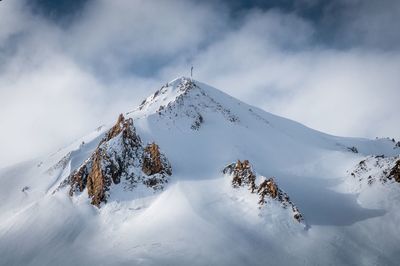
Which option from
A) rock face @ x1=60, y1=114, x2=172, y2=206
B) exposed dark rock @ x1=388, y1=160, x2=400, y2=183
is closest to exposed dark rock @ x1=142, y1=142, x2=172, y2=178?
rock face @ x1=60, y1=114, x2=172, y2=206

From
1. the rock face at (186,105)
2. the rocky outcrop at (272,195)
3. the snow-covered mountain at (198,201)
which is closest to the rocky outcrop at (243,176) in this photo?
the snow-covered mountain at (198,201)

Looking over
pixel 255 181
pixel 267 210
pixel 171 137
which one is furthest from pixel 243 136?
pixel 267 210

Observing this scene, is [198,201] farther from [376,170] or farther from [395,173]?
[395,173]

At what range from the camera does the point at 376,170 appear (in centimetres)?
5588

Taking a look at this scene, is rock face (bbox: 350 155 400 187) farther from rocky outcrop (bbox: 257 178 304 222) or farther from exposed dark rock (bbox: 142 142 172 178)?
exposed dark rock (bbox: 142 142 172 178)

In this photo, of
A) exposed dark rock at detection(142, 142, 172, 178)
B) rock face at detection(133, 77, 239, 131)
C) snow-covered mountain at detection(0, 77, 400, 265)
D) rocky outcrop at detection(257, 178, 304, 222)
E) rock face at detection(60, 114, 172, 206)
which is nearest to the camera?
snow-covered mountain at detection(0, 77, 400, 265)

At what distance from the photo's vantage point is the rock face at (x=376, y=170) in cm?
A: 5303

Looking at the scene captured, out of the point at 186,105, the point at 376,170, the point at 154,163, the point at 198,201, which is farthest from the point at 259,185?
the point at 186,105

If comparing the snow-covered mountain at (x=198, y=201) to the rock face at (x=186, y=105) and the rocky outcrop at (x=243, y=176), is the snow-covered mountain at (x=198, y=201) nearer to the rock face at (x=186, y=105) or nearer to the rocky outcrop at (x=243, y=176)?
the rocky outcrop at (x=243, y=176)

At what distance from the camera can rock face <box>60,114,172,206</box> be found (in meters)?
51.5

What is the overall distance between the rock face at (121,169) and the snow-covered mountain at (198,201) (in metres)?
0.16

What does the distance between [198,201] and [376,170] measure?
2943 cm

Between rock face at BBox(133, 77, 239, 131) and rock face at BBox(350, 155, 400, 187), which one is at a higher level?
rock face at BBox(133, 77, 239, 131)

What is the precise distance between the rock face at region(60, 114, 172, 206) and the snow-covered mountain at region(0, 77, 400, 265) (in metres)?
0.16
